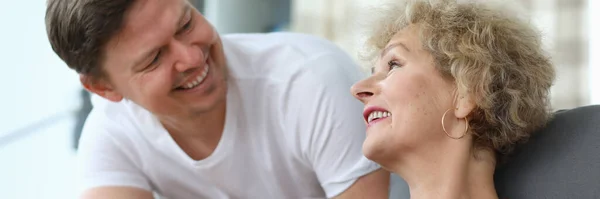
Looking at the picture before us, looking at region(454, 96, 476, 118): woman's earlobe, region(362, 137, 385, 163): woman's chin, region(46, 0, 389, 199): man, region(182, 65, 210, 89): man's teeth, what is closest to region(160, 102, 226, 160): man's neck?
region(46, 0, 389, 199): man

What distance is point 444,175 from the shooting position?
1.51 metres

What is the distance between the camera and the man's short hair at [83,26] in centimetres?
160

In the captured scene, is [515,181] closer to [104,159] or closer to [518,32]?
[518,32]

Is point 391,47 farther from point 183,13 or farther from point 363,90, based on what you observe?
point 183,13

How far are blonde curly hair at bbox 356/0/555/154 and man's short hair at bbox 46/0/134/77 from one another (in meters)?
0.63

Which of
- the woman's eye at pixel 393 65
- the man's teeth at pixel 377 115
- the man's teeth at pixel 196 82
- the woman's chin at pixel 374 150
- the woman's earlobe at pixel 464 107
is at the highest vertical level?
the woman's eye at pixel 393 65

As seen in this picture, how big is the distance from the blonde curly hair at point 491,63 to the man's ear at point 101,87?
0.72 metres

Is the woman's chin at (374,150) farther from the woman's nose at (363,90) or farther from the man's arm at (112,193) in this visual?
the man's arm at (112,193)

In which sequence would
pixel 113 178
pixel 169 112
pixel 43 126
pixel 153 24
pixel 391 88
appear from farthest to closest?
pixel 43 126 → pixel 113 178 → pixel 169 112 → pixel 153 24 → pixel 391 88

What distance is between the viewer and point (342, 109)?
175cm

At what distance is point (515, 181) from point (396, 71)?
0.35m

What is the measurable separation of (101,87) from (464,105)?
0.88m

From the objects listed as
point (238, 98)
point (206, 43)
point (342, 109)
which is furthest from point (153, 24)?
point (342, 109)

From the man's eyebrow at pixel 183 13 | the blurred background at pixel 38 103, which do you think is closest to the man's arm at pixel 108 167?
the blurred background at pixel 38 103
